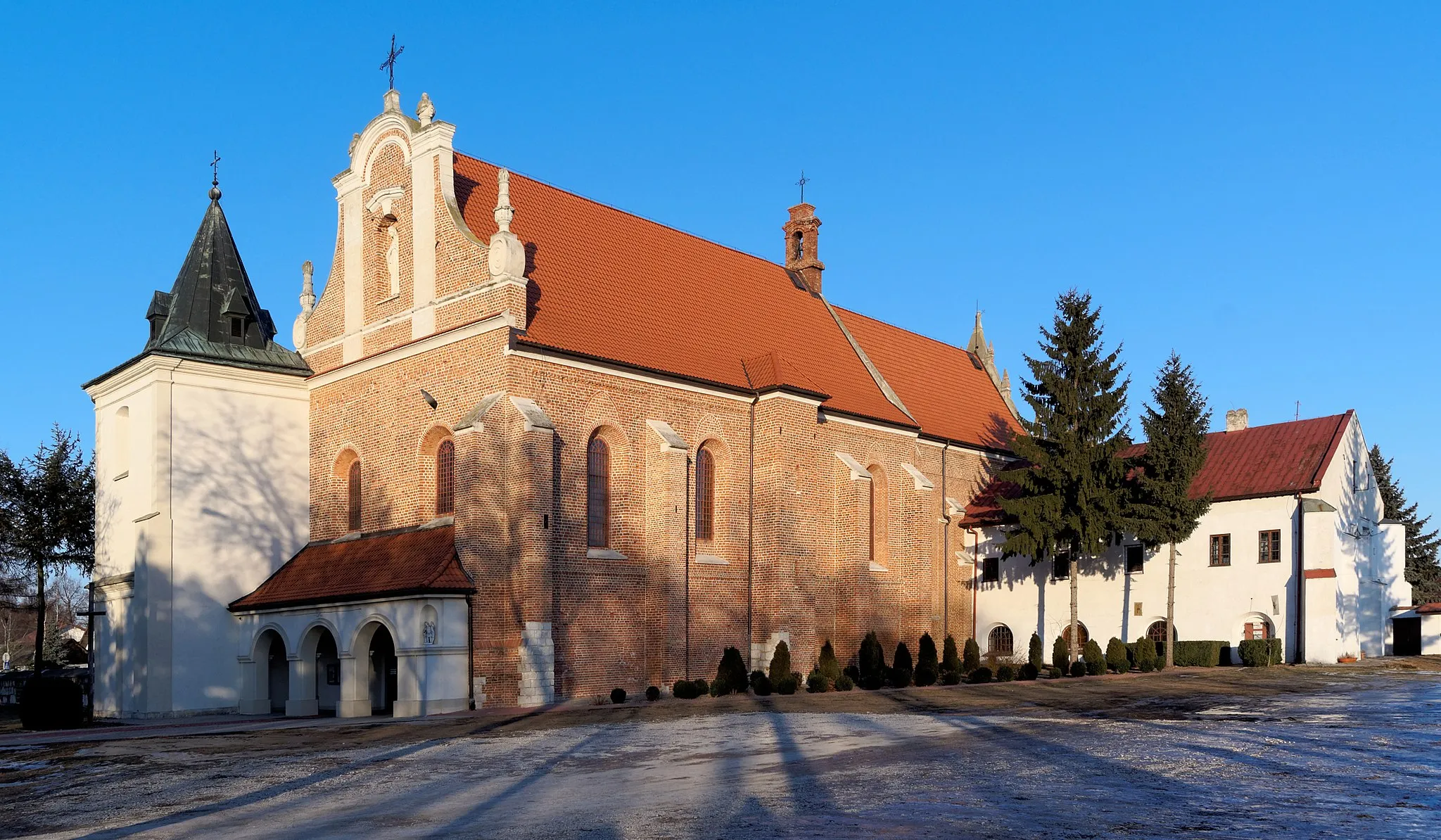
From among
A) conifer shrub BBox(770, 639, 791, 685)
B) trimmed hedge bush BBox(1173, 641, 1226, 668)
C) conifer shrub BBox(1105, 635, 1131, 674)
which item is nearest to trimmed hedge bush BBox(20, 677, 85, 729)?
conifer shrub BBox(770, 639, 791, 685)

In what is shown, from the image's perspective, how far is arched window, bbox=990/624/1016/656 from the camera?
39719 mm

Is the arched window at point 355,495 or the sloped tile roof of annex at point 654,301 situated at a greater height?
the sloped tile roof of annex at point 654,301

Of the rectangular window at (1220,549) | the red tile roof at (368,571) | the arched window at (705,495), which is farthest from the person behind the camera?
the rectangular window at (1220,549)

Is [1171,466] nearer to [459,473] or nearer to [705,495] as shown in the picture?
[705,495]

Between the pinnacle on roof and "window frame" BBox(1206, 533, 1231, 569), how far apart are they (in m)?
26.1

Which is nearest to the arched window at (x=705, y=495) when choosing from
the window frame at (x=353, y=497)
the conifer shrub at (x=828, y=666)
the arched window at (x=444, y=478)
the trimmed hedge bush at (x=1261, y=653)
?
the conifer shrub at (x=828, y=666)

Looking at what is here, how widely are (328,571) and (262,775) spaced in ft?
47.0

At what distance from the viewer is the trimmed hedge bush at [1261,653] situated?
33.7 meters

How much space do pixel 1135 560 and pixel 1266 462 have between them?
483 cm

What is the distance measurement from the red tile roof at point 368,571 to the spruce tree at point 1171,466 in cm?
1904

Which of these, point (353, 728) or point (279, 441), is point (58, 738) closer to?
point (353, 728)

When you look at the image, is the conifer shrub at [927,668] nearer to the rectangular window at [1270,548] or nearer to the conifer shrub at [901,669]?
the conifer shrub at [901,669]

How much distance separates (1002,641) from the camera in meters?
40.1

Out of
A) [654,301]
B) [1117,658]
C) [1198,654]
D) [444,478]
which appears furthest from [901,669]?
[444,478]
